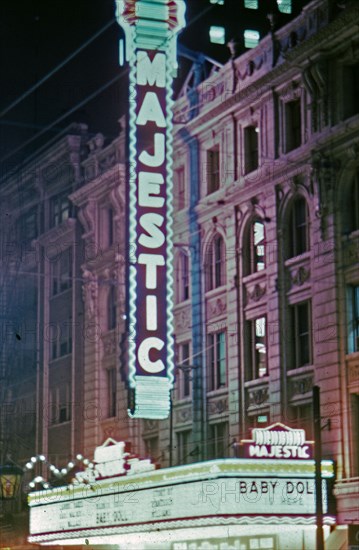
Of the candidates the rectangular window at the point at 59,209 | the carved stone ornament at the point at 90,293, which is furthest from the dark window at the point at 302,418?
the rectangular window at the point at 59,209

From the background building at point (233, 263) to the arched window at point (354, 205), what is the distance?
0.16 ft

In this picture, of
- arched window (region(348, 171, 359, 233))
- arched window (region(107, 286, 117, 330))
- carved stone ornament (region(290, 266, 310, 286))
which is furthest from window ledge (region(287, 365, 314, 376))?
arched window (region(107, 286, 117, 330))

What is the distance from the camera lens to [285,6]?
60.0 meters

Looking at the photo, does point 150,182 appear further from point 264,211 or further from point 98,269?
point 98,269

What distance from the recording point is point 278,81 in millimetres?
36844

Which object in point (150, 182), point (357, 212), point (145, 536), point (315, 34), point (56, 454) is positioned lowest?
point (145, 536)

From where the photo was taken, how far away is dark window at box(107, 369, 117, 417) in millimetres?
47250

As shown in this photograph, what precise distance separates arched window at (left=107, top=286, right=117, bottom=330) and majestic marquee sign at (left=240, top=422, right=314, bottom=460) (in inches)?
638

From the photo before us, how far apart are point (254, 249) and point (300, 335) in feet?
12.6

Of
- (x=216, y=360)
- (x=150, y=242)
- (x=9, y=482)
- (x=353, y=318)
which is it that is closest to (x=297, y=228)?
(x=353, y=318)

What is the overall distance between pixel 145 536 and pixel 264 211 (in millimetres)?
10933

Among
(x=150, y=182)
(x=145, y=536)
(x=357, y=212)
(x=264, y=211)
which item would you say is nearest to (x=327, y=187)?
(x=357, y=212)

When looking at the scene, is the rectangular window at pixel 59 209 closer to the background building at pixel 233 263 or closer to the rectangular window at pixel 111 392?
the background building at pixel 233 263

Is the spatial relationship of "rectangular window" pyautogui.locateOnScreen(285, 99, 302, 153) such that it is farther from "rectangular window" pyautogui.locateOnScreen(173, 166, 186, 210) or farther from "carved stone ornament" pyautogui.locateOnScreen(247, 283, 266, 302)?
"rectangular window" pyautogui.locateOnScreen(173, 166, 186, 210)
